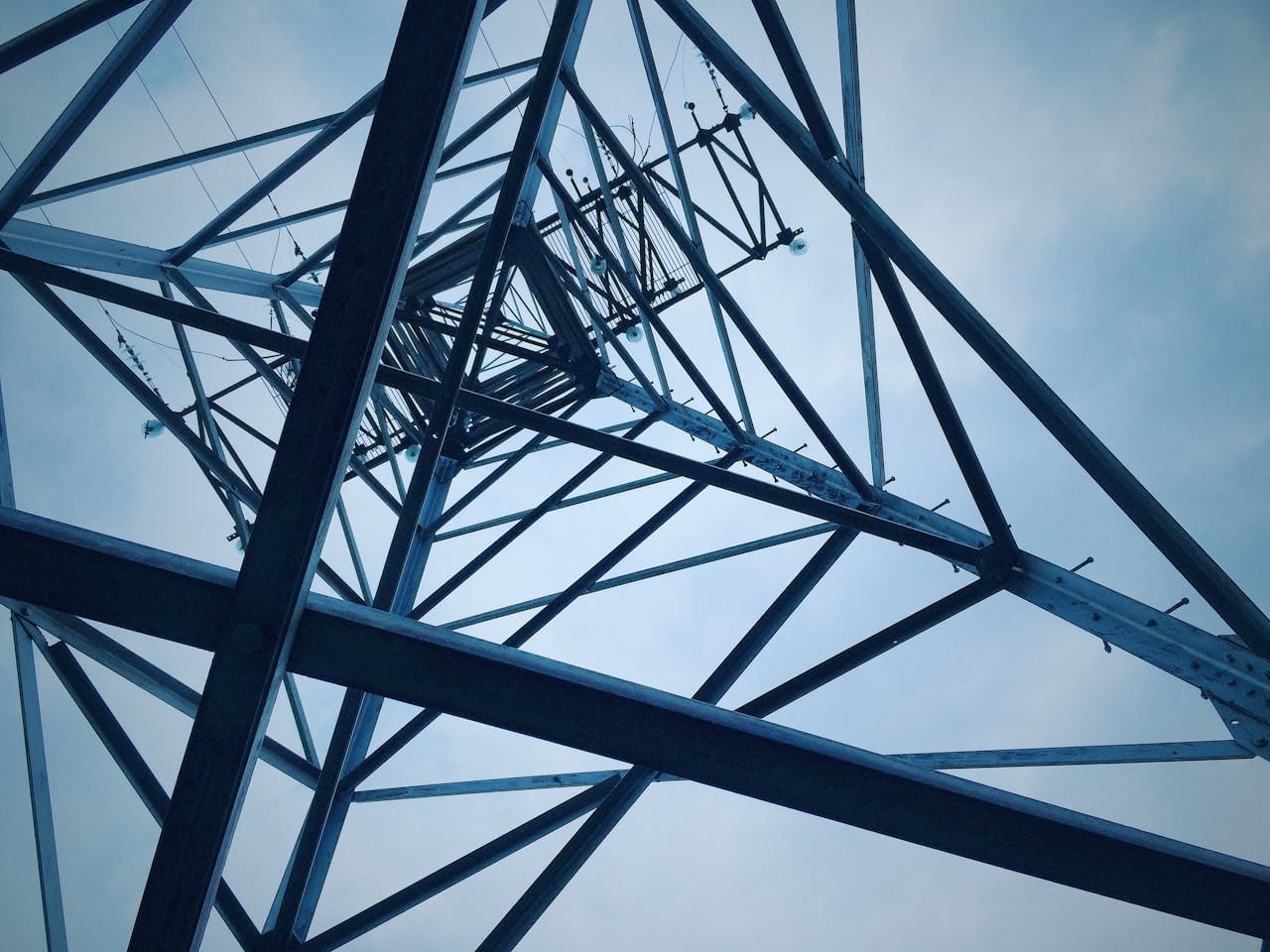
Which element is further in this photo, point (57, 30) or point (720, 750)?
point (57, 30)

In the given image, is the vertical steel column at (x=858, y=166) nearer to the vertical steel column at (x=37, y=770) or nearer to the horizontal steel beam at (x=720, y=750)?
the horizontal steel beam at (x=720, y=750)

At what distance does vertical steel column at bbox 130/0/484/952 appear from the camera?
1.85 meters

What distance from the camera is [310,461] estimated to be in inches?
76.1

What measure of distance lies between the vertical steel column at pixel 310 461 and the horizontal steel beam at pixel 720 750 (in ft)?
0.38

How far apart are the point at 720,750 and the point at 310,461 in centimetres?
131

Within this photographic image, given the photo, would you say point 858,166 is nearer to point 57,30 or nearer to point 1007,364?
point 1007,364

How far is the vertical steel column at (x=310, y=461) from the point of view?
185cm

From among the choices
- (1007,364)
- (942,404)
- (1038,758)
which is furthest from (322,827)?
(1007,364)

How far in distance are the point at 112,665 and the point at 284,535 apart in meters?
2.44

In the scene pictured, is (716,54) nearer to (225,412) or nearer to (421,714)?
(421,714)

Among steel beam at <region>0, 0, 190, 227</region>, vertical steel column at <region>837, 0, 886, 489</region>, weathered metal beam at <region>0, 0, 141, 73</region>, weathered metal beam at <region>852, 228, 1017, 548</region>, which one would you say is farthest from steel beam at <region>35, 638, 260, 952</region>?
vertical steel column at <region>837, 0, 886, 489</region>

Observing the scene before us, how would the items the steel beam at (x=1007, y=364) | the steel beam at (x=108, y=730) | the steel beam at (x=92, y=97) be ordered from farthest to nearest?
the steel beam at (x=92, y=97) → the steel beam at (x=108, y=730) → the steel beam at (x=1007, y=364)

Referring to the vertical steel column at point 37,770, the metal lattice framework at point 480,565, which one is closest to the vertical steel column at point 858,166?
the metal lattice framework at point 480,565

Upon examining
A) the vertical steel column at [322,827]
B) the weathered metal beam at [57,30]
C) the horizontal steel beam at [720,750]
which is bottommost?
the horizontal steel beam at [720,750]
